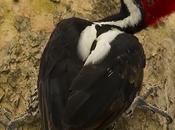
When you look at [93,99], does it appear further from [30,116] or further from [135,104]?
[135,104]

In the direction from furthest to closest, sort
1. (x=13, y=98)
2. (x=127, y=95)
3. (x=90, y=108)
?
(x=13, y=98) < (x=127, y=95) < (x=90, y=108)

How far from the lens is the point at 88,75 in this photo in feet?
12.8

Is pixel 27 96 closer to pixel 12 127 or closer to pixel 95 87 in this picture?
pixel 12 127

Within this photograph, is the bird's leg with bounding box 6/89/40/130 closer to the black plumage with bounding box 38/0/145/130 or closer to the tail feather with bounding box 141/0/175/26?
the black plumage with bounding box 38/0/145/130

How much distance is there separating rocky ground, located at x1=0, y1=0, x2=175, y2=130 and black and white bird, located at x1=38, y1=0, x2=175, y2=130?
29cm

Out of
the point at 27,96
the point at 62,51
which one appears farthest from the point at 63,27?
the point at 27,96

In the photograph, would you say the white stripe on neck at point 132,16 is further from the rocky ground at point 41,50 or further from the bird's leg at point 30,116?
the bird's leg at point 30,116

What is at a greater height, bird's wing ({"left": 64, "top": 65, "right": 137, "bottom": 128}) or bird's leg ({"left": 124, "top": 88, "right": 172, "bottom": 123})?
bird's wing ({"left": 64, "top": 65, "right": 137, "bottom": 128})

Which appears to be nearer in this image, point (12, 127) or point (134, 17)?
point (12, 127)

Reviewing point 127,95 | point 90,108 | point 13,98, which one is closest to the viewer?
point 90,108

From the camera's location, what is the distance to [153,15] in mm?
4602

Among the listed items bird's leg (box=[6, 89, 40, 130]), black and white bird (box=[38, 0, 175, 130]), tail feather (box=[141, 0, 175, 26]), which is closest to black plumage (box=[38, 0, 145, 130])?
black and white bird (box=[38, 0, 175, 130])

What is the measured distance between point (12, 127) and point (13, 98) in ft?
0.65

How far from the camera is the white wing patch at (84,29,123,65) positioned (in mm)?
4020
